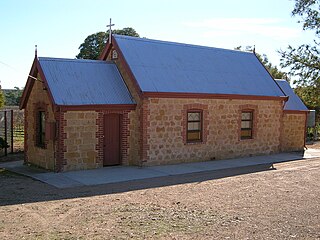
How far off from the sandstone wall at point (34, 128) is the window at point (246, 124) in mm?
9891

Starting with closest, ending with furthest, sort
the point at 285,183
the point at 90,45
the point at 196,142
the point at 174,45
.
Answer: the point at 285,183
the point at 196,142
the point at 174,45
the point at 90,45

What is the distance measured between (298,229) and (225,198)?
9.90 ft

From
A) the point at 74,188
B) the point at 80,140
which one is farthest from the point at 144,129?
the point at 74,188

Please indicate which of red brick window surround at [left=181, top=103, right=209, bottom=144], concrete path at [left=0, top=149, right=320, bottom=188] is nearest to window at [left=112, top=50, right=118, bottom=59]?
red brick window surround at [left=181, top=103, right=209, bottom=144]

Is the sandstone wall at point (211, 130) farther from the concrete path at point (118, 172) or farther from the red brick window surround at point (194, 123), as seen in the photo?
the concrete path at point (118, 172)

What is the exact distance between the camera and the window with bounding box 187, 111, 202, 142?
1850cm

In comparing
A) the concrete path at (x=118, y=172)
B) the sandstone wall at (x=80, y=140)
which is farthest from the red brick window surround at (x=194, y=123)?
the sandstone wall at (x=80, y=140)

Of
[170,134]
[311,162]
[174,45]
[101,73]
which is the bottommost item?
[311,162]

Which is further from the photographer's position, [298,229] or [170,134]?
[170,134]

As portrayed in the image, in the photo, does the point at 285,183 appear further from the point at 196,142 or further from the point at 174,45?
the point at 174,45

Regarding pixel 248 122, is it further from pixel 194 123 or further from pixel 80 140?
pixel 80 140

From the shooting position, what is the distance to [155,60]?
18.7 meters

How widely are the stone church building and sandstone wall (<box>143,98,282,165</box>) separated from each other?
4 centimetres

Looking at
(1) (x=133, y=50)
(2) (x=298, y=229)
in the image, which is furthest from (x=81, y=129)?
(2) (x=298, y=229)
